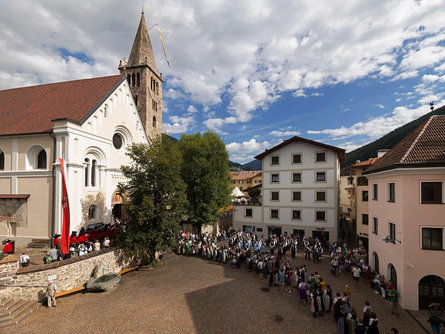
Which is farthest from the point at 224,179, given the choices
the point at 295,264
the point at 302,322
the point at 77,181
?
the point at 302,322

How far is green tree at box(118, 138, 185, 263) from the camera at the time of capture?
669 inches

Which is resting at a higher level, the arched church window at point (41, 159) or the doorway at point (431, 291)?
the arched church window at point (41, 159)

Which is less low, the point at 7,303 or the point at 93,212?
the point at 93,212

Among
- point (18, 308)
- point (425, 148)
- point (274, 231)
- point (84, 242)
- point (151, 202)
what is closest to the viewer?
point (18, 308)

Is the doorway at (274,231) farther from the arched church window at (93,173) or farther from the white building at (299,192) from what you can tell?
the arched church window at (93,173)

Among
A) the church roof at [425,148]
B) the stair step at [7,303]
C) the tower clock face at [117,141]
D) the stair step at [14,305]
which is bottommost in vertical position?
the stair step at [14,305]

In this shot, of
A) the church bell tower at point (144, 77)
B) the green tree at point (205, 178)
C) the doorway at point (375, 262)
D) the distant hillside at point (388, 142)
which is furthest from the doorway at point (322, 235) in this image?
the distant hillside at point (388, 142)

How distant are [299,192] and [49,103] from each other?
95.0ft

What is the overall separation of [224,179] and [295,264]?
12307mm

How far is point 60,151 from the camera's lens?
18266mm

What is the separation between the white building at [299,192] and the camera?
27000 mm

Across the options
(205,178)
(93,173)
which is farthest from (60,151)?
(205,178)

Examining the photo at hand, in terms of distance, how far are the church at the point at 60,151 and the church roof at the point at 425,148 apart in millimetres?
22957

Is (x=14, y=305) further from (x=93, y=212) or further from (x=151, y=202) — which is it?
(x=93, y=212)
